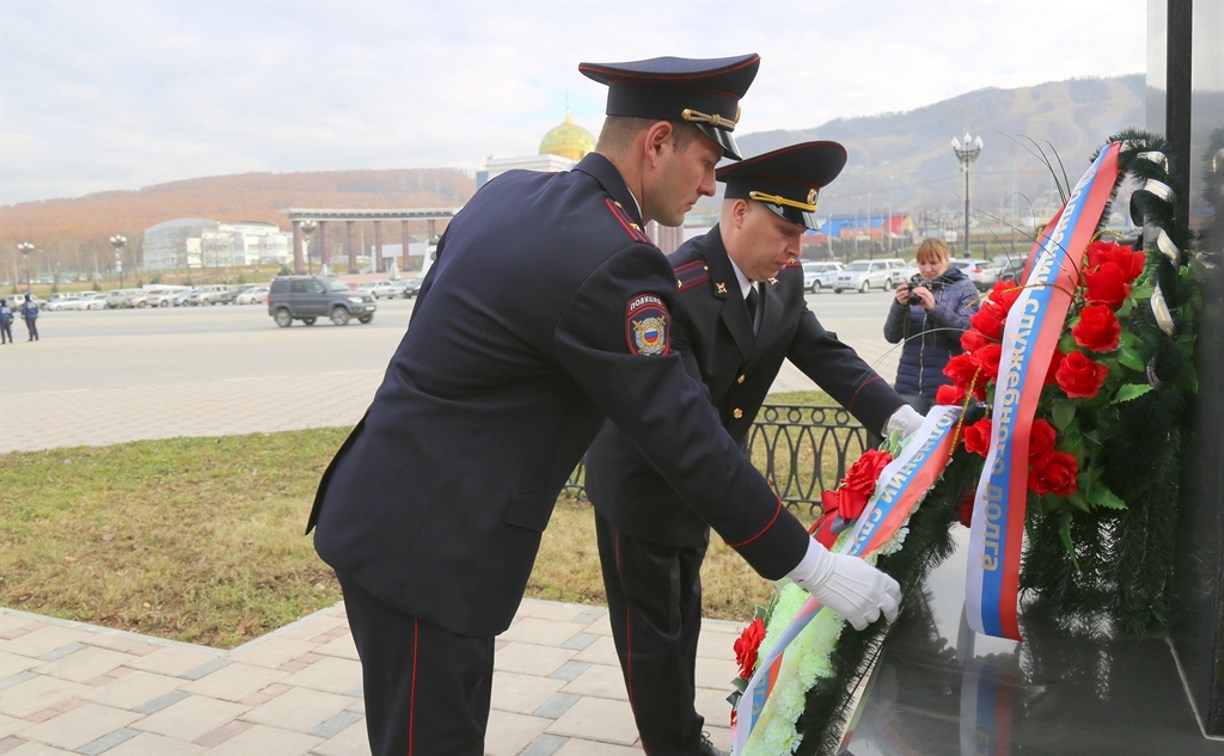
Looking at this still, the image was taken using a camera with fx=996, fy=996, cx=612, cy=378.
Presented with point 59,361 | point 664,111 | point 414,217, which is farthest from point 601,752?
point 414,217

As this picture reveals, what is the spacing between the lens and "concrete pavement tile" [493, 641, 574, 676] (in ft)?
11.6

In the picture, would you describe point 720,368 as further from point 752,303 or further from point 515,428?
point 515,428

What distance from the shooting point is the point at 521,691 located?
3328 millimetres

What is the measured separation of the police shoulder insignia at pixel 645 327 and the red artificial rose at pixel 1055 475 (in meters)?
0.70

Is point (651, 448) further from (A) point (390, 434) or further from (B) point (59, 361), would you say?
(B) point (59, 361)

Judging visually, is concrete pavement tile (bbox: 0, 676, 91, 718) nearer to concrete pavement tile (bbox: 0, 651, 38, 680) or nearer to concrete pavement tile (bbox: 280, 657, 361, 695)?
concrete pavement tile (bbox: 0, 651, 38, 680)

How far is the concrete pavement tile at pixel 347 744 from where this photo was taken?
2.92 metres

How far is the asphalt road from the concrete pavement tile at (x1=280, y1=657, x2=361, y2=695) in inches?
87.2

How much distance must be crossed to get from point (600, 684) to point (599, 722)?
29 cm

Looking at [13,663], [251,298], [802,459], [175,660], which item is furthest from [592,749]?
[251,298]

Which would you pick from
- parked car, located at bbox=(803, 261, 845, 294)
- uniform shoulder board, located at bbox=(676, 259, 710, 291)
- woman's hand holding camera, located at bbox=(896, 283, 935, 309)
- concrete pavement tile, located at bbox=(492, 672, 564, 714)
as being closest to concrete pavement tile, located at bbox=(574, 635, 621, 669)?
concrete pavement tile, located at bbox=(492, 672, 564, 714)

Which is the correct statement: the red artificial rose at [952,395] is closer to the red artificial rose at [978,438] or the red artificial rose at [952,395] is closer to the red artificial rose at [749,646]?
the red artificial rose at [978,438]

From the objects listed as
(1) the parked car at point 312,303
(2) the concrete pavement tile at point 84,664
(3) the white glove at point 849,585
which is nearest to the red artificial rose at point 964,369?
(3) the white glove at point 849,585

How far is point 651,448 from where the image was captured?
5.46ft
